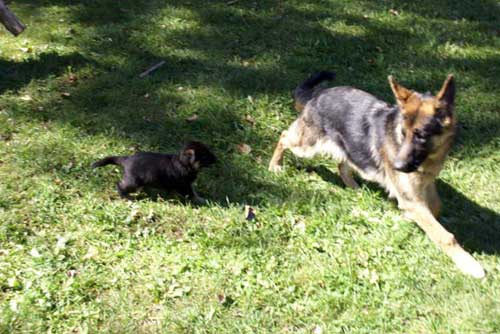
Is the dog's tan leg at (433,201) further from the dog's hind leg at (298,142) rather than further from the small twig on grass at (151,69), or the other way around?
the small twig on grass at (151,69)

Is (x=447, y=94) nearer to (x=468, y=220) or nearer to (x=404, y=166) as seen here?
(x=404, y=166)

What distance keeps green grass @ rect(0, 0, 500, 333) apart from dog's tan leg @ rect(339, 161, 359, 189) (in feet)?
0.35

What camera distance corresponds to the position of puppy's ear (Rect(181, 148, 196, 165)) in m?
5.32

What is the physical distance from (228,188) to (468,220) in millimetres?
2359

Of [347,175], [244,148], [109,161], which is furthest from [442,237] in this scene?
[109,161]

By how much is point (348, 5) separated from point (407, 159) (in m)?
5.92

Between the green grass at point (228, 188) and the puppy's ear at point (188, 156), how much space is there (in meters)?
0.46

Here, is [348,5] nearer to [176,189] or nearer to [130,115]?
[130,115]

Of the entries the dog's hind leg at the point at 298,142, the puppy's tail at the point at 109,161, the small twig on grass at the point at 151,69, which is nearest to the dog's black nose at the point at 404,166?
the dog's hind leg at the point at 298,142

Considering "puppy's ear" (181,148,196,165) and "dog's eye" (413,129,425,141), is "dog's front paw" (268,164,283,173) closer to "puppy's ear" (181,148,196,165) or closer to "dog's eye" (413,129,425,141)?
"puppy's ear" (181,148,196,165)

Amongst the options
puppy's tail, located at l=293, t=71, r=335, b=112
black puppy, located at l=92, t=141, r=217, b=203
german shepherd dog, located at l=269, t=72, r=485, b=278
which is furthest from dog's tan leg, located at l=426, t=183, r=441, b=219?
black puppy, located at l=92, t=141, r=217, b=203

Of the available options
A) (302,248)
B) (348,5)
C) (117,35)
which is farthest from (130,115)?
(348,5)

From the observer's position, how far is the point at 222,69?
25.8ft

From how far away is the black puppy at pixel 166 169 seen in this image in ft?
17.4
